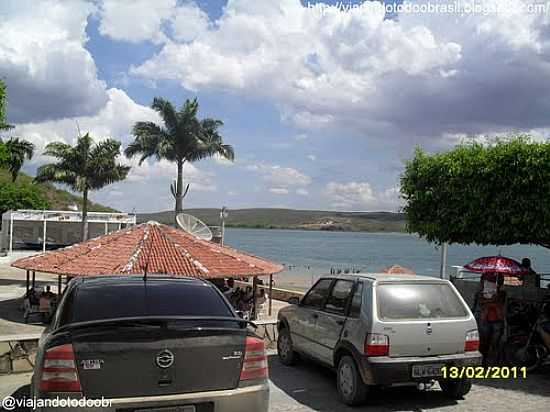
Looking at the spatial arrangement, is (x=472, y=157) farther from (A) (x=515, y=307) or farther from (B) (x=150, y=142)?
(B) (x=150, y=142)

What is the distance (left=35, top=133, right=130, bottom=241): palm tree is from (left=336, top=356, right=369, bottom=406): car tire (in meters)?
28.7

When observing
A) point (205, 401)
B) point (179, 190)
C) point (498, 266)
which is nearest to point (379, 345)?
point (205, 401)

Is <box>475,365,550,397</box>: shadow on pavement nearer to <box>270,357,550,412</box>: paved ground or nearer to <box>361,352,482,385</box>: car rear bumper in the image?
<box>270,357,550,412</box>: paved ground

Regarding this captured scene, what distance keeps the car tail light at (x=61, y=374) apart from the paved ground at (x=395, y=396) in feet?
11.0

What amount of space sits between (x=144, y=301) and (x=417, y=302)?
11.6 ft

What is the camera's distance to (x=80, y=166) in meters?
33.6

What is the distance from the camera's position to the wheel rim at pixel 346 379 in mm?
7119

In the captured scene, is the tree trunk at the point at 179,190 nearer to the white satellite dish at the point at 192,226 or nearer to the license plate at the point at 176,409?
the white satellite dish at the point at 192,226

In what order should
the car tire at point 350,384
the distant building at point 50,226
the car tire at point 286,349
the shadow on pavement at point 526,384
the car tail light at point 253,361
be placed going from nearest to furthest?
the car tail light at point 253,361 → the car tire at point 350,384 → the shadow on pavement at point 526,384 → the car tire at point 286,349 → the distant building at point 50,226

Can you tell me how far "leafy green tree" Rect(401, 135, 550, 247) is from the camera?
10.2m

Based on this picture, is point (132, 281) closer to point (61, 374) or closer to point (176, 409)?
point (61, 374)

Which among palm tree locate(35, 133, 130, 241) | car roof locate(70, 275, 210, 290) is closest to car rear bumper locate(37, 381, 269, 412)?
car roof locate(70, 275, 210, 290)

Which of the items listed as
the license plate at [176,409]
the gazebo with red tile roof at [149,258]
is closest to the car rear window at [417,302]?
the license plate at [176,409]

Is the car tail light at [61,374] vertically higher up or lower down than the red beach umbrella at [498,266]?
lower down
